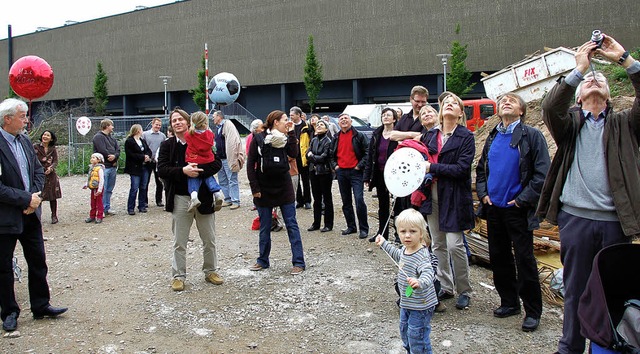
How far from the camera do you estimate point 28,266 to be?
5.33 meters

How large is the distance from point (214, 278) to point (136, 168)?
5.78 meters

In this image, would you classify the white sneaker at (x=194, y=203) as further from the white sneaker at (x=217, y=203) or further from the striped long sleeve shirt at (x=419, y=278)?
the striped long sleeve shirt at (x=419, y=278)

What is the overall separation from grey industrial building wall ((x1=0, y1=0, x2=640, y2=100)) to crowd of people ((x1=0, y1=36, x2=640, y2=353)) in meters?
29.4

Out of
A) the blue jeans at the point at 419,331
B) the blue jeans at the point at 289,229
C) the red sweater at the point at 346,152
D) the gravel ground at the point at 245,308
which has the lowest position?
the gravel ground at the point at 245,308

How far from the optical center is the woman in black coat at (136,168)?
11.5 metres

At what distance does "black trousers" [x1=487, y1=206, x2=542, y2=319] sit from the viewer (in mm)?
4902

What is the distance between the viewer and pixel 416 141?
18.4 ft

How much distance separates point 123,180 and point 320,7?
28.6 metres

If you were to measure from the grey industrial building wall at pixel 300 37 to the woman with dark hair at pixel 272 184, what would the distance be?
100 feet

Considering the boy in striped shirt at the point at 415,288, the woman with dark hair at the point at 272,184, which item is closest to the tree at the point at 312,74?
the woman with dark hair at the point at 272,184

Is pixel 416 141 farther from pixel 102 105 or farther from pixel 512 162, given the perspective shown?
pixel 102 105

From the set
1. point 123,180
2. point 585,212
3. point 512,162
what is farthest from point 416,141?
point 123,180

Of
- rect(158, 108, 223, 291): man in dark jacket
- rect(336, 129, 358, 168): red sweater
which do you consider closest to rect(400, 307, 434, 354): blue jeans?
rect(158, 108, 223, 291): man in dark jacket

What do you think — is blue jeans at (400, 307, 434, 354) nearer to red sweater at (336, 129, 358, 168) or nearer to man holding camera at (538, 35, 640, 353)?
man holding camera at (538, 35, 640, 353)
